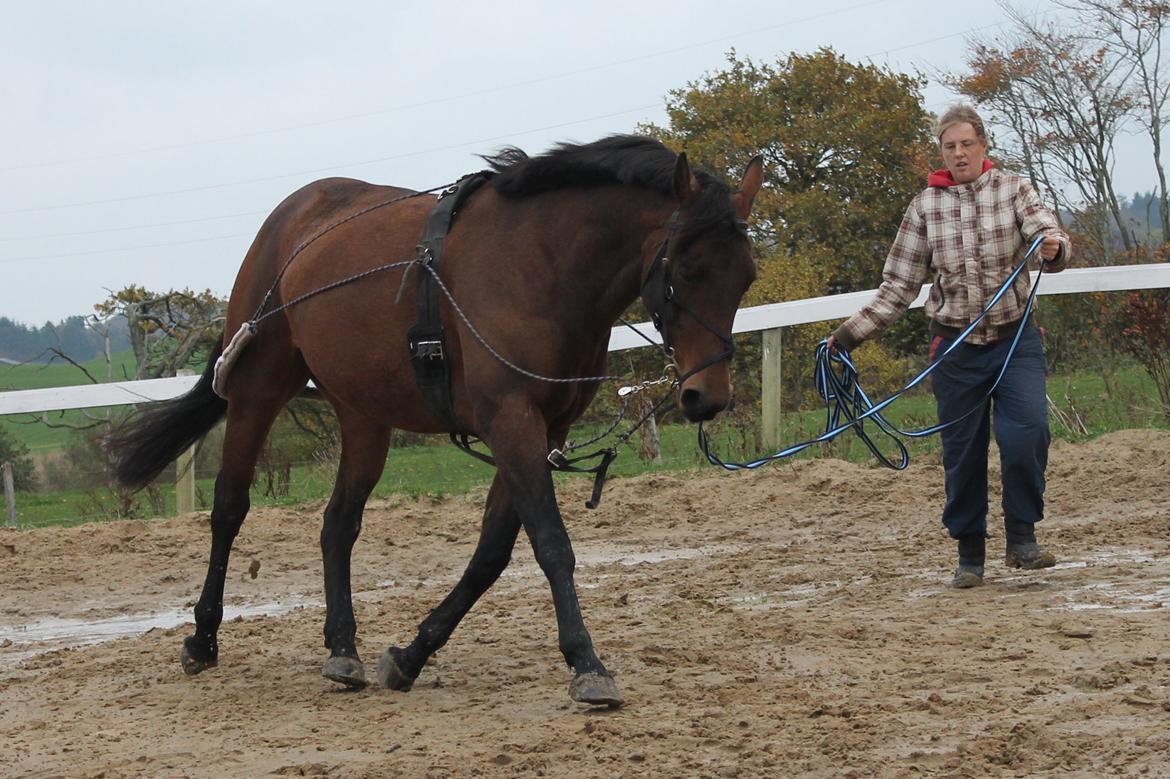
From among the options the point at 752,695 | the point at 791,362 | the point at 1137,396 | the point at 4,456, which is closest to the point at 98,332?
the point at 4,456

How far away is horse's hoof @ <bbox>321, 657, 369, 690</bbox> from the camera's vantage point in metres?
5.35

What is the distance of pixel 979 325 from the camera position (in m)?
6.29

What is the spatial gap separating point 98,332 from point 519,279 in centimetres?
1552

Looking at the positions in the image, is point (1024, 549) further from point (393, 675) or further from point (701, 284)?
point (393, 675)

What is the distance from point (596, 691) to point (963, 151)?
10.3 feet

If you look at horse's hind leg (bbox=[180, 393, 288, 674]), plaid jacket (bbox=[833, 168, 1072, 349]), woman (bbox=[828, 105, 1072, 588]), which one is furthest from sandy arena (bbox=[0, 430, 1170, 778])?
plaid jacket (bbox=[833, 168, 1072, 349])

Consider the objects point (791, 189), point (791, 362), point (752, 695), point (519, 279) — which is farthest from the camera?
point (791, 189)

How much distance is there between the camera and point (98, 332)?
62.8 ft

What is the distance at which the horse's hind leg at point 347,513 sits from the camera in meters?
5.69

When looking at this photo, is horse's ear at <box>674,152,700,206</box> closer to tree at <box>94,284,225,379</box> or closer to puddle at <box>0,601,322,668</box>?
puddle at <box>0,601,322,668</box>

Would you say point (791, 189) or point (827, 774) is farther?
point (791, 189)

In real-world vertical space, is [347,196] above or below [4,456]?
above

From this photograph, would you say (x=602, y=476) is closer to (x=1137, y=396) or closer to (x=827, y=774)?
(x=827, y=774)

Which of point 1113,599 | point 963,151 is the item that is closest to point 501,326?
point 963,151
